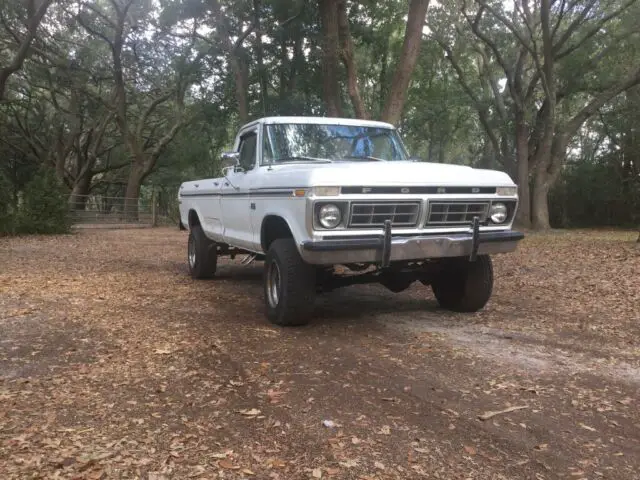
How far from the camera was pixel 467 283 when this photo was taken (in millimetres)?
6086

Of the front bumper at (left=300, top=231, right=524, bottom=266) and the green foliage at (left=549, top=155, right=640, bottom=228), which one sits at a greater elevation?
the green foliage at (left=549, top=155, right=640, bottom=228)

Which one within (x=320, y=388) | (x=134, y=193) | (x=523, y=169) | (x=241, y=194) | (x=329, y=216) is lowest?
(x=320, y=388)

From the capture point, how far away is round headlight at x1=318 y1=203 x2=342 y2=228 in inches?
193

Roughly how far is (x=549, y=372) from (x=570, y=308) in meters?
2.69

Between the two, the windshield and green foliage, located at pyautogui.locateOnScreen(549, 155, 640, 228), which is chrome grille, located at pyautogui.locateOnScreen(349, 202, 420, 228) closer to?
the windshield

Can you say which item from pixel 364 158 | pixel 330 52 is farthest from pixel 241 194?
pixel 330 52

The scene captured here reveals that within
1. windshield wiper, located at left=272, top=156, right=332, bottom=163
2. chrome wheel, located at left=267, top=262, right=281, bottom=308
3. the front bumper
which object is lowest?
chrome wheel, located at left=267, top=262, right=281, bottom=308

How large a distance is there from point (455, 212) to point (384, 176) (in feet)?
2.88

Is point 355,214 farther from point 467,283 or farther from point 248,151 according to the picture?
point 248,151

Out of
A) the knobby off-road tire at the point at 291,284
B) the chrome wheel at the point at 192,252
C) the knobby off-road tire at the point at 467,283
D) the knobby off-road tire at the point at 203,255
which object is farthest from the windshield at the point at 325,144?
the chrome wheel at the point at 192,252

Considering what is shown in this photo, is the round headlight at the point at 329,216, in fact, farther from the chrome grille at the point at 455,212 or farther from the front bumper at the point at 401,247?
the chrome grille at the point at 455,212

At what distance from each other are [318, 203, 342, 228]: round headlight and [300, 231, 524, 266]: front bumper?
0.16 metres

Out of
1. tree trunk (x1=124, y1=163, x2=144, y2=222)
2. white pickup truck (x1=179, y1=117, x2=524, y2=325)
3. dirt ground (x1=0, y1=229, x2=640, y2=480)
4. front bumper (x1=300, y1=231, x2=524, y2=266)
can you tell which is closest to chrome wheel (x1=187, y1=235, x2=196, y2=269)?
dirt ground (x1=0, y1=229, x2=640, y2=480)

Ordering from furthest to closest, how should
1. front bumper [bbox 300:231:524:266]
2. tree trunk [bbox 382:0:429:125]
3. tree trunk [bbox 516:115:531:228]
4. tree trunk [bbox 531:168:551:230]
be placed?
tree trunk [bbox 516:115:531:228] < tree trunk [bbox 531:168:551:230] < tree trunk [bbox 382:0:429:125] < front bumper [bbox 300:231:524:266]
